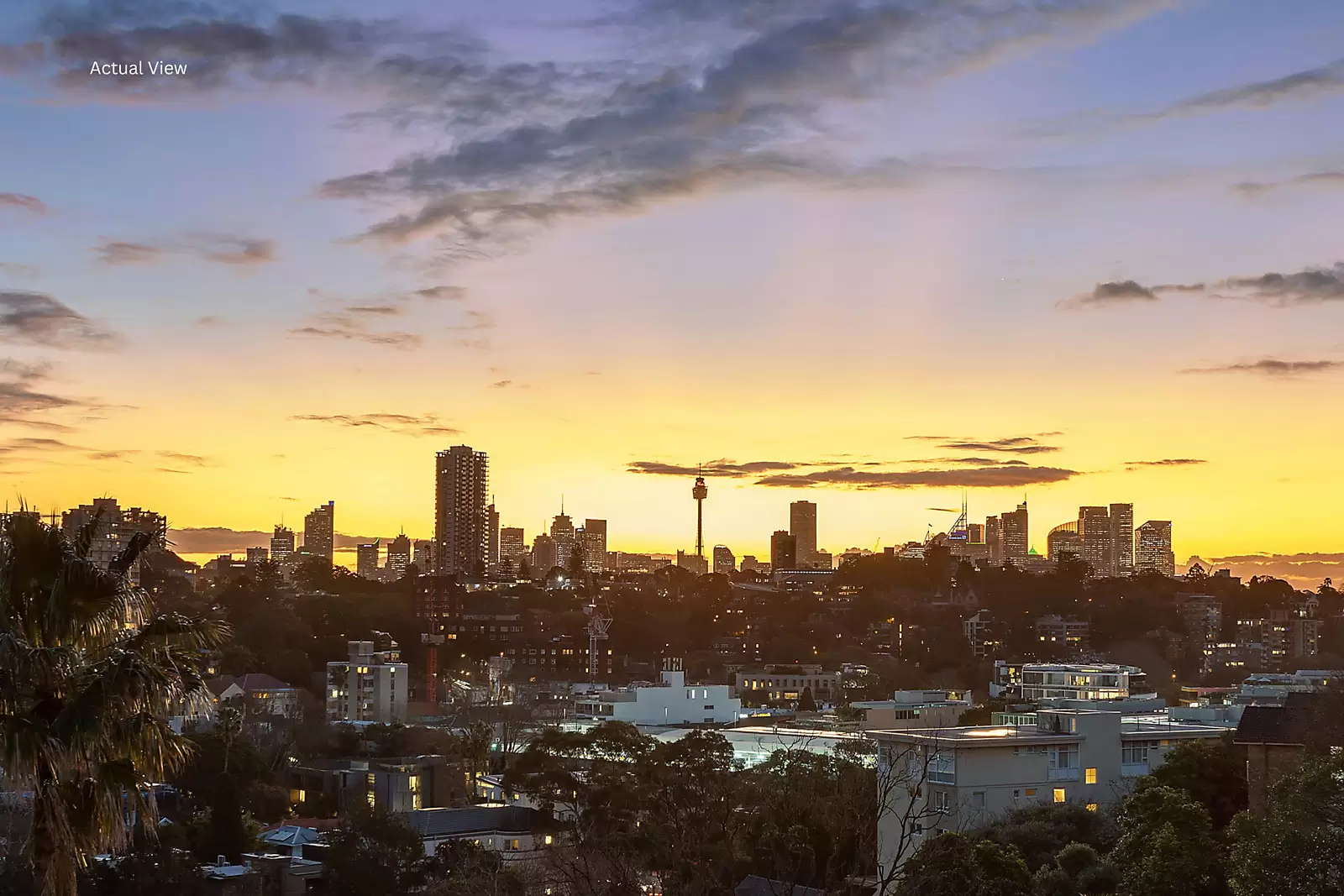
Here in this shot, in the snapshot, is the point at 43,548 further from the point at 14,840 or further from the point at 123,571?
the point at 14,840

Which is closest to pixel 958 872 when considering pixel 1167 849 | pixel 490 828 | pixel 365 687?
pixel 1167 849

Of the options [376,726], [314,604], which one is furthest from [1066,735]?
[314,604]

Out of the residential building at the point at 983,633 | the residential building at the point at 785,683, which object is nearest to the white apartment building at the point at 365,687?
the residential building at the point at 785,683

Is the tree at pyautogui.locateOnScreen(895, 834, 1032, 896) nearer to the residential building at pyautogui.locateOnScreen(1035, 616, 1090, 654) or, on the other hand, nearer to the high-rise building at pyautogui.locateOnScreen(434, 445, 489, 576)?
the residential building at pyautogui.locateOnScreen(1035, 616, 1090, 654)

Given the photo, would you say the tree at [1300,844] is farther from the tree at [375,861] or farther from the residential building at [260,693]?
the residential building at [260,693]

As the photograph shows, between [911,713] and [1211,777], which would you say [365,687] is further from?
[1211,777]

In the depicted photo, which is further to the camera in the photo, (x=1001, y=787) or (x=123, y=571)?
(x=1001, y=787)

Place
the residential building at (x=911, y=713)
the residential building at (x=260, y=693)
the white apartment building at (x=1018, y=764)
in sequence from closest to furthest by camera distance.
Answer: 1. the white apartment building at (x=1018, y=764)
2. the residential building at (x=911, y=713)
3. the residential building at (x=260, y=693)
